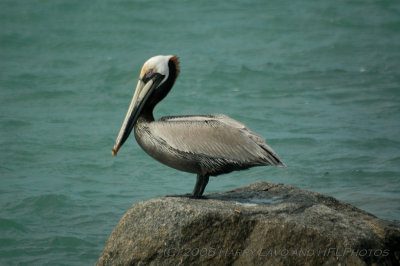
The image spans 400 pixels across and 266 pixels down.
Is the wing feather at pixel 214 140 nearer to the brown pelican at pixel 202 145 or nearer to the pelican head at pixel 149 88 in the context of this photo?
the brown pelican at pixel 202 145

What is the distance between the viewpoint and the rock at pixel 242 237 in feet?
16.9

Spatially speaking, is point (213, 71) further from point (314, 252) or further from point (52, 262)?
point (314, 252)

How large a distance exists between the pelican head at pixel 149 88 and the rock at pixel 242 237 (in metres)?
0.99

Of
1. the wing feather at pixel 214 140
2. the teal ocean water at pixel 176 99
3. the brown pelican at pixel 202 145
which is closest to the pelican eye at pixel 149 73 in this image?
the brown pelican at pixel 202 145

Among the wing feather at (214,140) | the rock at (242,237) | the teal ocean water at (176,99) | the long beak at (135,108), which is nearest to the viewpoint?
the rock at (242,237)

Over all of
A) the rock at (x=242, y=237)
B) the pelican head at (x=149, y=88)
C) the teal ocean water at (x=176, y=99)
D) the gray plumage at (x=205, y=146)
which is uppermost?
the pelican head at (x=149, y=88)

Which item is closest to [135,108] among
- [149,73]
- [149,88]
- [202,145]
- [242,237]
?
[149,88]

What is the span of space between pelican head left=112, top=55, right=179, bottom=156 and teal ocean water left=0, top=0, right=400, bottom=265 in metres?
2.54

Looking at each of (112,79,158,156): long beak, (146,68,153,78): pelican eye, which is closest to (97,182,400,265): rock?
(112,79,158,156): long beak

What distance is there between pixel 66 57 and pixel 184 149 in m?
14.5

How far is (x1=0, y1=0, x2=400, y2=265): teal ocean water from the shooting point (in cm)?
982

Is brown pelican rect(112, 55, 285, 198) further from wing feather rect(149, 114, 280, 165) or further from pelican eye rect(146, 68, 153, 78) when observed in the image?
pelican eye rect(146, 68, 153, 78)

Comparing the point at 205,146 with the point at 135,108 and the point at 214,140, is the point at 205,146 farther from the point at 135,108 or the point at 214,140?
the point at 135,108

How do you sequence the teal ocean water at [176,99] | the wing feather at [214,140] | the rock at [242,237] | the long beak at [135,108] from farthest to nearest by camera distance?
the teal ocean water at [176,99] → the long beak at [135,108] → the wing feather at [214,140] → the rock at [242,237]
